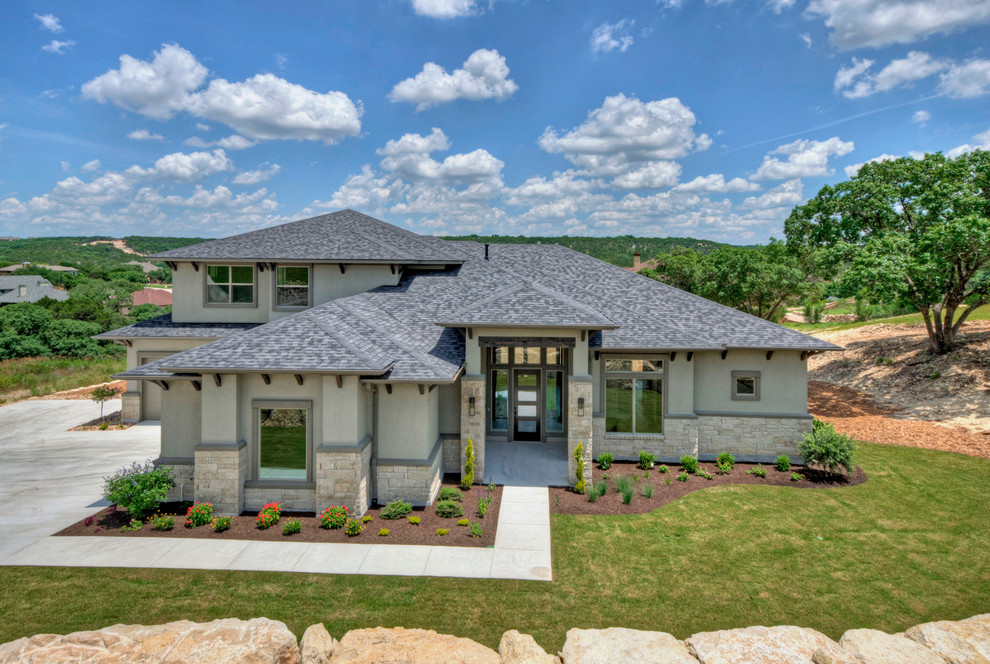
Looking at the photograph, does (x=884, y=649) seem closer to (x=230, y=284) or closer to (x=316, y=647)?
(x=316, y=647)

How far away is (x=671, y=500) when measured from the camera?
38.9ft

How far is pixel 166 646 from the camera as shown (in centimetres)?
558

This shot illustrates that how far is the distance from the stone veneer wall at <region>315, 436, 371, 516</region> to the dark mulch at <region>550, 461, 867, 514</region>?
14.7 ft

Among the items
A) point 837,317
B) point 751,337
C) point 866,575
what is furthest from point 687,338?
point 837,317

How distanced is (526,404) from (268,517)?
7.92m

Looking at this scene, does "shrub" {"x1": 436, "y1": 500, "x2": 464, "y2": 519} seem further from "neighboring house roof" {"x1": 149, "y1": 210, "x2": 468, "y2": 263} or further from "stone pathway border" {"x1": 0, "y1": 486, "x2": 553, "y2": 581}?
"neighboring house roof" {"x1": 149, "y1": 210, "x2": 468, "y2": 263}

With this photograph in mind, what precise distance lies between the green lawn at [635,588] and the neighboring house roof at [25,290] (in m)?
78.4

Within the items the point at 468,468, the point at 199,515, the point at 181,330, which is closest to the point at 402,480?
the point at 468,468

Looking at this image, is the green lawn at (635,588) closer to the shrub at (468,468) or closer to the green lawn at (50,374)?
the shrub at (468,468)

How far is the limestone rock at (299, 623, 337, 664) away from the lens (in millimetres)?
5688

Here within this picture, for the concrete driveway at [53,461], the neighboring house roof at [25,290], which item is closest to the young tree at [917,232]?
the concrete driveway at [53,461]

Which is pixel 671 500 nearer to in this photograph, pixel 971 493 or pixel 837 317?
pixel 971 493

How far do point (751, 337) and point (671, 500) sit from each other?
5853mm

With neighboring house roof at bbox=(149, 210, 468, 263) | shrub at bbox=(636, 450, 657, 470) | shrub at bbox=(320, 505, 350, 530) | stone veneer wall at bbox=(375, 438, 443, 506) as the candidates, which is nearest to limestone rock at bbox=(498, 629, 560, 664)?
shrub at bbox=(320, 505, 350, 530)
